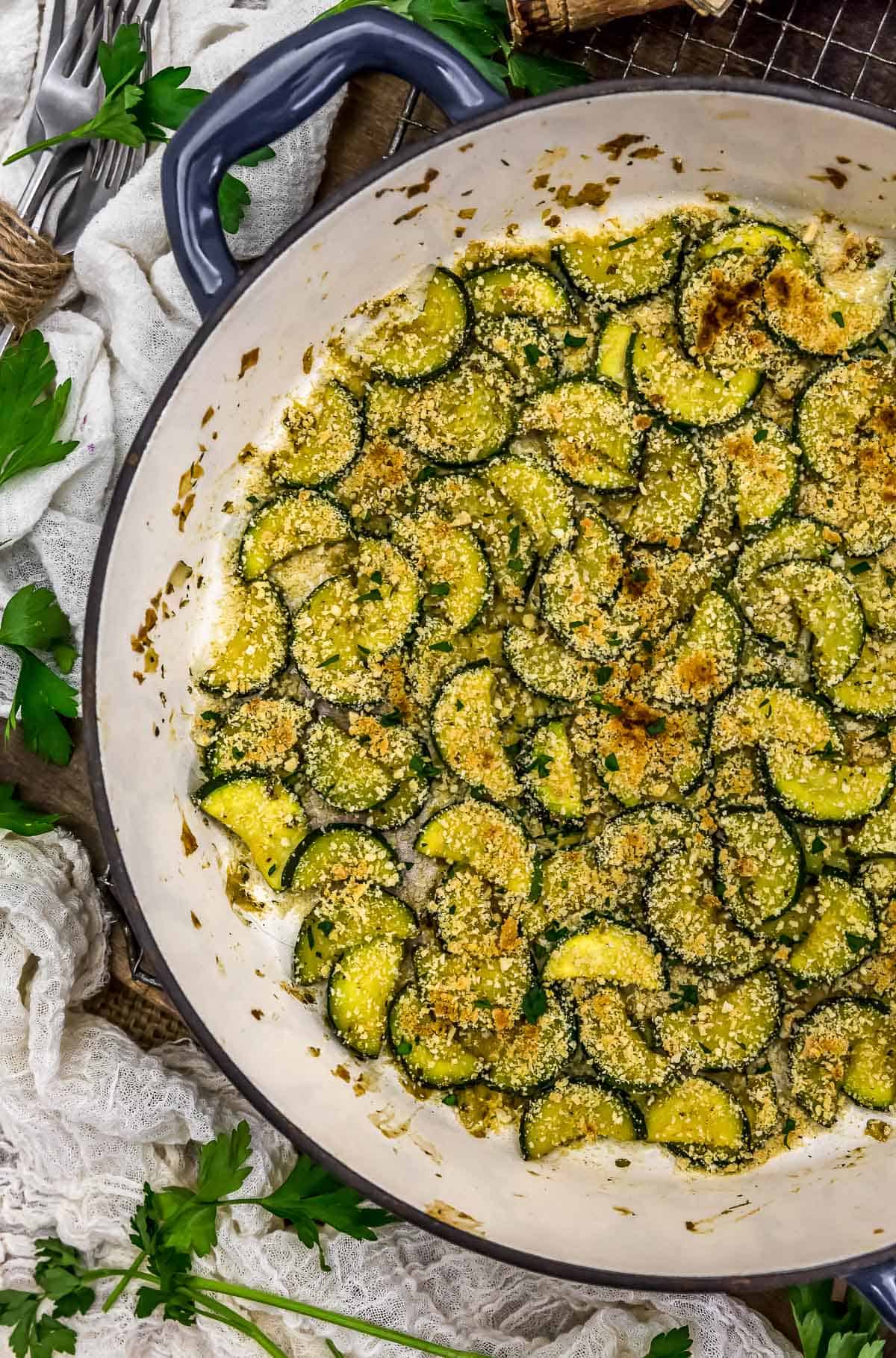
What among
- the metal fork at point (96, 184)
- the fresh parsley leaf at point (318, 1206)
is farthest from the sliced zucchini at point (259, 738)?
the metal fork at point (96, 184)

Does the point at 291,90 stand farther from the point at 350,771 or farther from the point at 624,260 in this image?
the point at 350,771

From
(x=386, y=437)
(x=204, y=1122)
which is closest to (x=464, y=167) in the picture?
(x=386, y=437)

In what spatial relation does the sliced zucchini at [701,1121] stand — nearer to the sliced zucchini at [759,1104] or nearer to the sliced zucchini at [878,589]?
the sliced zucchini at [759,1104]

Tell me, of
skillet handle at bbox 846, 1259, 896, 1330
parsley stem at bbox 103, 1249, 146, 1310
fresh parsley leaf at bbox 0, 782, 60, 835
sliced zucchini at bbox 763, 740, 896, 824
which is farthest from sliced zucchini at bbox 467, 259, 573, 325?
parsley stem at bbox 103, 1249, 146, 1310

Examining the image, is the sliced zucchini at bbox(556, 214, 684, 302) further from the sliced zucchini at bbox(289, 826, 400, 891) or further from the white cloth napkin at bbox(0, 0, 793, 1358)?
the sliced zucchini at bbox(289, 826, 400, 891)

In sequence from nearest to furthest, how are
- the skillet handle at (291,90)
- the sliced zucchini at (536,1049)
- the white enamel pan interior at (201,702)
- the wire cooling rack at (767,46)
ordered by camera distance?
the skillet handle at (291,90) < the white enamel pan interior at (201,702) < the wire cooling rack at (767,46) < the sliced zucchini at (536,1049)

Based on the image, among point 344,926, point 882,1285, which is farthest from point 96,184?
point 882,1285

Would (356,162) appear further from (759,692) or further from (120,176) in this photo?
(759,692)
